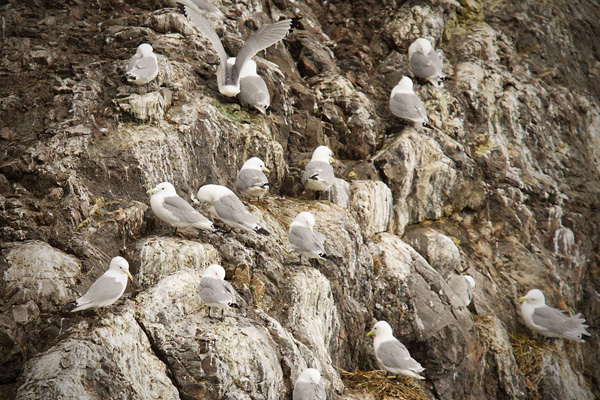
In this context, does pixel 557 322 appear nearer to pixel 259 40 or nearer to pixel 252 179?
pixel 252 179

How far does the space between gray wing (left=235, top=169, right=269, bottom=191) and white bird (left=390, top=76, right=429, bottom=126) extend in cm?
388

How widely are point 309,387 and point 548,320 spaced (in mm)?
6026

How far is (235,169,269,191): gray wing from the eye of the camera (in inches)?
374

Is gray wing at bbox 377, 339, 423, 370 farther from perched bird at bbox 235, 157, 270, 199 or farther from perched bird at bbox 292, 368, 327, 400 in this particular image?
perched bird at bbox 235, 157, 270, 199

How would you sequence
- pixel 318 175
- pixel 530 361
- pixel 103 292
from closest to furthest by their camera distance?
pixel 103 292 → pixel 318 175 → pixel 530 361

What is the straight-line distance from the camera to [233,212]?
8.66 meters

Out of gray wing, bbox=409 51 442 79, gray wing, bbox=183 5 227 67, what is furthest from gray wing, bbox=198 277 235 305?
gray wing, bbox=409 51 442 79

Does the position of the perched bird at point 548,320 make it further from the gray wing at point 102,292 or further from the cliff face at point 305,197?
the gray wing at point 102,292

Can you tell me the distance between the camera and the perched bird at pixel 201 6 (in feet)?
36.4

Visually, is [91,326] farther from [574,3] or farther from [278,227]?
[574,3]

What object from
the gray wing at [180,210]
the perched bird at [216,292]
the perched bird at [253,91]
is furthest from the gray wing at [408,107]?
the perched bird at [216,292]

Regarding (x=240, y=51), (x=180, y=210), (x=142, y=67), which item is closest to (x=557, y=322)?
(x=240, y=51)

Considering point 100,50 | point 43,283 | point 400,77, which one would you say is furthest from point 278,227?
point 400,77

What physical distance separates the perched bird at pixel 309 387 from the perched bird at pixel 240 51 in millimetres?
4644
